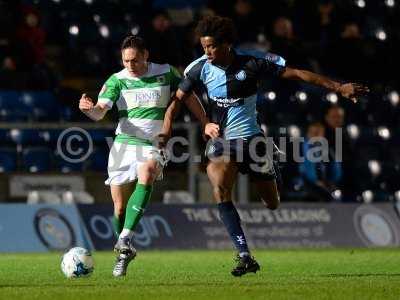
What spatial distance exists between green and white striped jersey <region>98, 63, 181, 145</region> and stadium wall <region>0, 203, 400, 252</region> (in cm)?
514

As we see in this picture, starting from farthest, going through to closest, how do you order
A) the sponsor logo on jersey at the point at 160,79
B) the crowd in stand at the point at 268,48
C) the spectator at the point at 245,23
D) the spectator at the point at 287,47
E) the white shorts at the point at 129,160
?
the spectator at the point at 245,23, the spectator at the point at 287,47, the crowd in stand at the point at 268,48, the sponsor logo on jersey at the point at 160,79, the white shorts at the point at 129,160

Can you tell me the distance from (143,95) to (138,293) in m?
2.71

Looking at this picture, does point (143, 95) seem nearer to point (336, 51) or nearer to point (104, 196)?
point (104, 196)

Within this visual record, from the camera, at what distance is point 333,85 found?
10.1m

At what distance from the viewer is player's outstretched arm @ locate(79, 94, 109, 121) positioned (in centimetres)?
1045

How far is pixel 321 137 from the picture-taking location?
56.1 ft

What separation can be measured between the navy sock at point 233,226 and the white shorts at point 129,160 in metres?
0.74

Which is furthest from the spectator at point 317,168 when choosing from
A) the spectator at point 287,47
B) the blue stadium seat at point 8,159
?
the blue stadium seat at point 8,159

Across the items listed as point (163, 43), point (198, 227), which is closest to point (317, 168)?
point (198, 227)

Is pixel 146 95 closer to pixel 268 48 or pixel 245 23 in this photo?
pixel 268 48

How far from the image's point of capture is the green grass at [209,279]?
8.73 m

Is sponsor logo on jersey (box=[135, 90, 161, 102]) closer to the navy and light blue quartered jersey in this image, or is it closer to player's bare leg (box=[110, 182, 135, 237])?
the navy and light blue quartered jersey

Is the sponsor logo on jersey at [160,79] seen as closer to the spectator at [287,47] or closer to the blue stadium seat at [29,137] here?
the blue stadium seat at [29,137]

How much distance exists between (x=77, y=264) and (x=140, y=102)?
1694 mm
